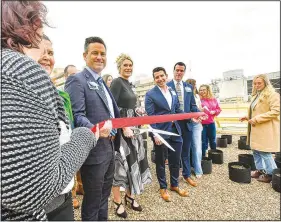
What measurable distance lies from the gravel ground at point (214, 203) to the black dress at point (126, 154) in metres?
0.42

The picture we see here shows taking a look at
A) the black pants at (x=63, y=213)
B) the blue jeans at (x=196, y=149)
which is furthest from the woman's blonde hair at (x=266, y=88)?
the black pants at (x=63, y=213)

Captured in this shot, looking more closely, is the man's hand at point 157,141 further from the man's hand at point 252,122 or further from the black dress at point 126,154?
the man's hand at point 252,122

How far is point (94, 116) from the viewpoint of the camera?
6.56 feet

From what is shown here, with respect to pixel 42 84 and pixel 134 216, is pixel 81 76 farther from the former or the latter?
pixel 134 216

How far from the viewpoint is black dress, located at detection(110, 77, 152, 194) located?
2.93 metres

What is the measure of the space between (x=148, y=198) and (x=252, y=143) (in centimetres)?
246

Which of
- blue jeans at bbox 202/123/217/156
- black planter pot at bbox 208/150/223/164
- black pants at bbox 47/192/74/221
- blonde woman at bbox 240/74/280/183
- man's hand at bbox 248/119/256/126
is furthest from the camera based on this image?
blue jeans at bbox 202/123/217/156

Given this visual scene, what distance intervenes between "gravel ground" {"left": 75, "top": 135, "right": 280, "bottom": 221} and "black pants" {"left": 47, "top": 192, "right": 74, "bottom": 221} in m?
1.93

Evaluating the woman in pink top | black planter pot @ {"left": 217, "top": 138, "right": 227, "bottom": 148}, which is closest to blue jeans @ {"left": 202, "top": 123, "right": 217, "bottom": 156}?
the woman in pink top

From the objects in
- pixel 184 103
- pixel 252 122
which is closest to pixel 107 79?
pixel 184 103

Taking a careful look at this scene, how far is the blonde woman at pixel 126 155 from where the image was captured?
2930 millimetres

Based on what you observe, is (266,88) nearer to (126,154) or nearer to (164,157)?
(164,157)

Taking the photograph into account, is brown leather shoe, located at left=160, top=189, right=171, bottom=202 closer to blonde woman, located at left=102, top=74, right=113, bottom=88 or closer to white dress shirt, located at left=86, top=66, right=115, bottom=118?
white dress shirt, located at left=86, top=66, right=115, bottom=118

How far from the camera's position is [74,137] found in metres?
0.96
